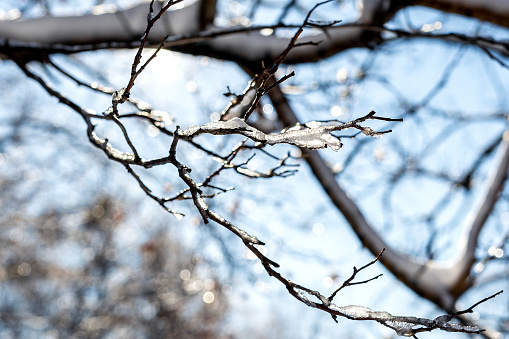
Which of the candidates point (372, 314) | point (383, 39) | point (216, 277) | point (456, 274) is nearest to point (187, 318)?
point (216, 277)

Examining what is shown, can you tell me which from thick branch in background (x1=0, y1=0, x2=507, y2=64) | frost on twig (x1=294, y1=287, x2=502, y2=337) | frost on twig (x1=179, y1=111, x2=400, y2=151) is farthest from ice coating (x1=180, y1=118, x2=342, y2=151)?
thick branch in background (x1=0, y1=0, x2=507, y2=64)

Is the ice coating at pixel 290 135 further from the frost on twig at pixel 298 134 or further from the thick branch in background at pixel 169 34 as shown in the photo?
the thick branch in background at pixel 169 34

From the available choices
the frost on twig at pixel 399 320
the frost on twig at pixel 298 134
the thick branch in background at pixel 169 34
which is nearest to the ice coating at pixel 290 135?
the frost on twig at pixel 298 134

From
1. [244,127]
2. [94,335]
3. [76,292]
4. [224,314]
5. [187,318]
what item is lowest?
[244,127]

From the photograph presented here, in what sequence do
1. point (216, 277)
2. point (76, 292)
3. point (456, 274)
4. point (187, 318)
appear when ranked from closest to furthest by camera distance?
1. point (456, 274)
2. point (216, 277)
3. point (76, 292)
4. point (187, 318)

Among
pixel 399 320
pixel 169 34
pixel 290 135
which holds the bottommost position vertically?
pixel 399 320

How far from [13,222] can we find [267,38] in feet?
27.7

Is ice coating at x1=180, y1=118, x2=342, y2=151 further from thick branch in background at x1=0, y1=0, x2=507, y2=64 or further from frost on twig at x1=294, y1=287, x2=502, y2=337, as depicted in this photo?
thick branch in background at x1=0, y1=0, x2=507, y2=64

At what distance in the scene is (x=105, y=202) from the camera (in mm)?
10352

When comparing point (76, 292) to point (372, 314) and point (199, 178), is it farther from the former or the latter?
point (372, 314)

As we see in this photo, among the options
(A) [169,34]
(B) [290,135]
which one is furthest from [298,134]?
(A) [169,34]

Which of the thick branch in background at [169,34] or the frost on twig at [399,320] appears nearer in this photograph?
the frost on twig at [399,320]

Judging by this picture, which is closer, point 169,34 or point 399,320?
point 399,320

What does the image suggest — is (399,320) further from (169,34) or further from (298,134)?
(169,34)
